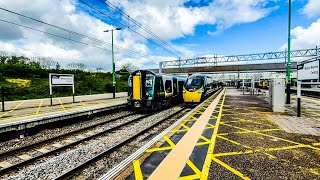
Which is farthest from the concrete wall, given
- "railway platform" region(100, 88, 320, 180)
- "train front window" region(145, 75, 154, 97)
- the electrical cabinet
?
"railway platform" region(100, 88, 320, 180)

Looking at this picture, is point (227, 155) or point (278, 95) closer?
point (227, 155)

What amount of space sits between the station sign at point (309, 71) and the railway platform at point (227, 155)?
2.22m

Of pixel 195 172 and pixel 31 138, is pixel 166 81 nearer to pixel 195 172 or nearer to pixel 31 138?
pixel 31 138

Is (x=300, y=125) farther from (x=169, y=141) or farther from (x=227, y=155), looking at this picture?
(x=169, y=141)

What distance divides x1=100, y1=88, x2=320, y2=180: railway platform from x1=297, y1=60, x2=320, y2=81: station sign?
2224 millimetres

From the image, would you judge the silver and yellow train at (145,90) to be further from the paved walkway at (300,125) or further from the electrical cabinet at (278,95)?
the paved walkway at (300,125)

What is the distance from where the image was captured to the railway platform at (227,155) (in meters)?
4.57

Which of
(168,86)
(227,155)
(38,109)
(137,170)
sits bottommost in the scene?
(137,170)

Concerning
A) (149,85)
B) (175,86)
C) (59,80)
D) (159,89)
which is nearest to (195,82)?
A: (175,86)

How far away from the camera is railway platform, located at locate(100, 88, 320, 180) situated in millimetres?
4566

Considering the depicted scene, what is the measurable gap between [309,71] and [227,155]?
6.73 m

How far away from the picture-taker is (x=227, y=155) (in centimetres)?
559

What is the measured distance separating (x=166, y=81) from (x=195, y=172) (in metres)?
12.8

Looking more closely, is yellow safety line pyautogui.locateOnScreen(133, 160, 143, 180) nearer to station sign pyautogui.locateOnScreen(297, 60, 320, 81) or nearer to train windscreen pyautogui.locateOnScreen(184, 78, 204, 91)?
station sign pyautogui.locateOnScreen(297, 60, 320, 81)
